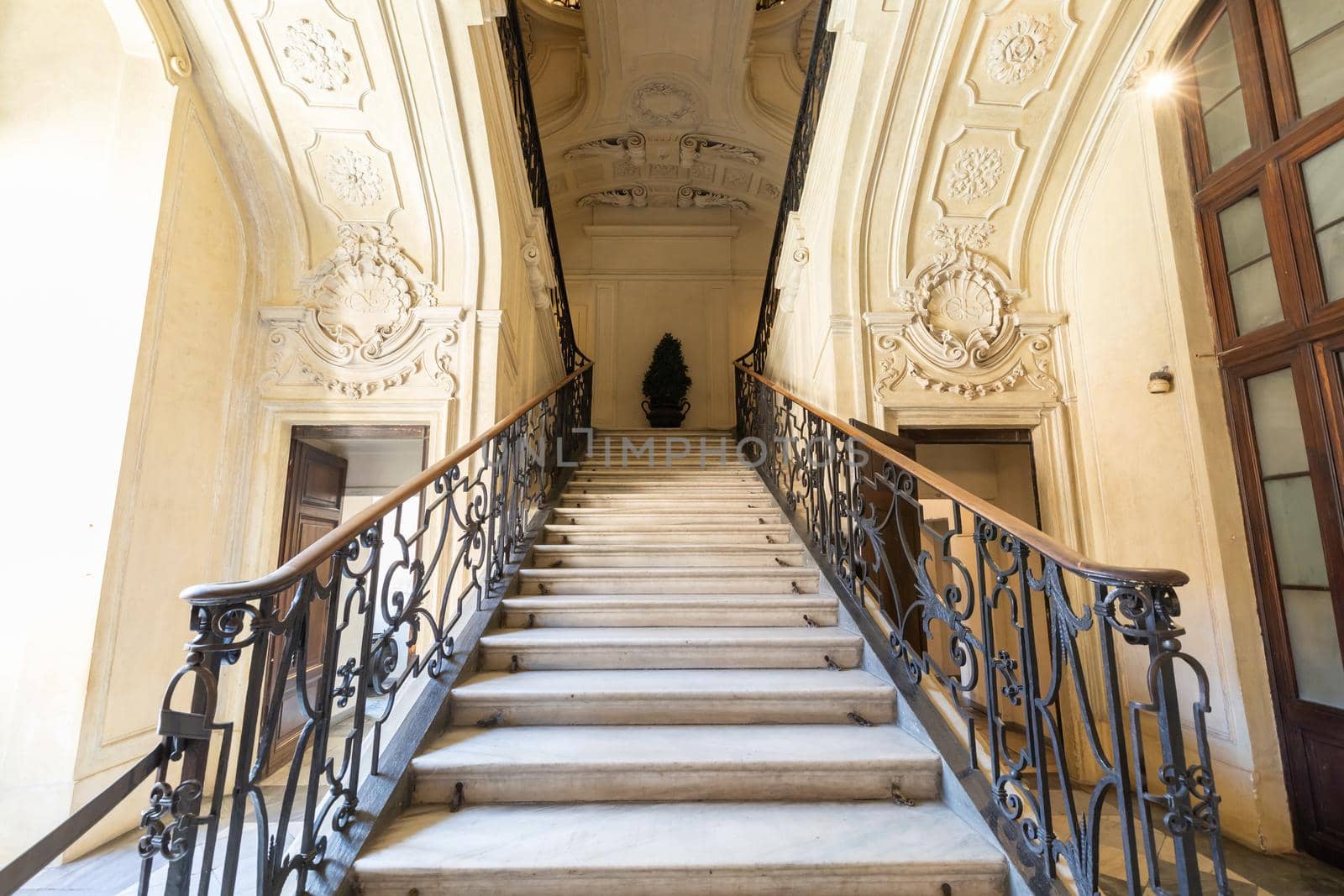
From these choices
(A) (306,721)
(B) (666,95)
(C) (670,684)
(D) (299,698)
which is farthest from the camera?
(B) (666,95)

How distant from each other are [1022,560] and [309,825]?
2.15 meters

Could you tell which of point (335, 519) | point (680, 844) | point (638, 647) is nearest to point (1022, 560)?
point (680, 844)

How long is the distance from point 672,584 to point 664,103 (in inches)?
263

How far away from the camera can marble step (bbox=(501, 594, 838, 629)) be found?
2.96 meters

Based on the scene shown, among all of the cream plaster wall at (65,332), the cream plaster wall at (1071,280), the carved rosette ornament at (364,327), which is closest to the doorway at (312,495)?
the carved rosette ornament at (364,327)

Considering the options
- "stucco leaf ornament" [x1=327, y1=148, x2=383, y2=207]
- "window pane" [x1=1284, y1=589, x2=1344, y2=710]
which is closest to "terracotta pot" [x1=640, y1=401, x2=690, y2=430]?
"stucco leaf ornament" [x1=327, y1=148, x2=383, y2=207]

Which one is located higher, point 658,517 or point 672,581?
point 658,517

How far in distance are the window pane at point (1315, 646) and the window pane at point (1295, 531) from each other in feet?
0.29

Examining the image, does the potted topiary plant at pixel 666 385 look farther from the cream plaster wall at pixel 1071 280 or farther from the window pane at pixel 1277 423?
the window pane at pixel 1277 423

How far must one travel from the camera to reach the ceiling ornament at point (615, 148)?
8.12 metres

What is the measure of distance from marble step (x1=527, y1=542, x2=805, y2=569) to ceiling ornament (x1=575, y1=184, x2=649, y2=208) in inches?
272

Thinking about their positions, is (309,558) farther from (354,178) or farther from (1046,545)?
(354,178)

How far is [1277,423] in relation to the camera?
3.32 metres

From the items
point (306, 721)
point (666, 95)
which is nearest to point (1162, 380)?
point (306, 721)
